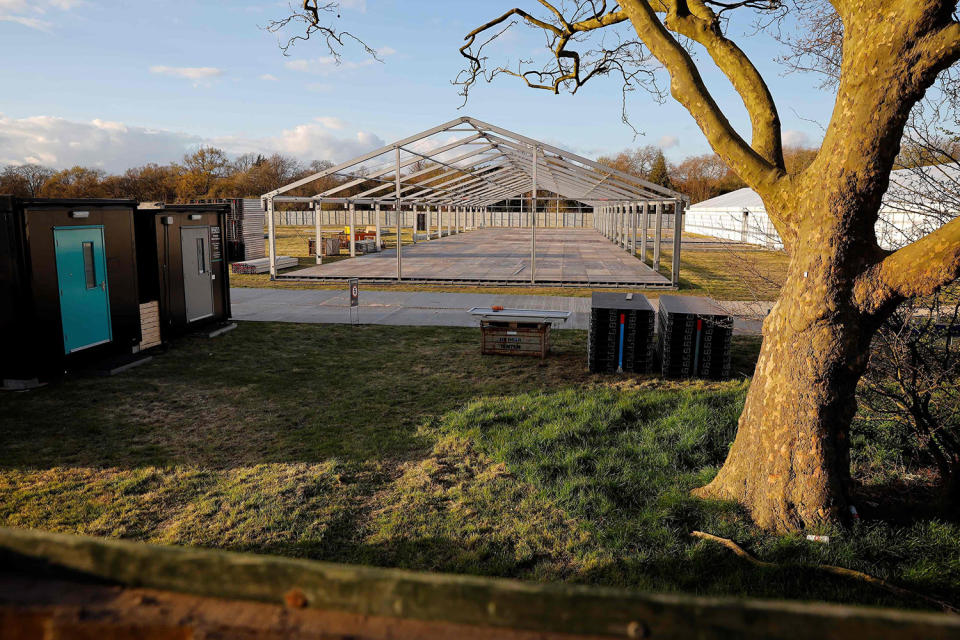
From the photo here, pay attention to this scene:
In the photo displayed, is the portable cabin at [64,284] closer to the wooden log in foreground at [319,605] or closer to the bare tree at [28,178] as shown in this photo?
the wooden log in foreground at [319,605]

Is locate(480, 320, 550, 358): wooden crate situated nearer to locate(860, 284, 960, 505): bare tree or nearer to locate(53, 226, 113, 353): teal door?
locate(860, 284, 960, 505): bare tree

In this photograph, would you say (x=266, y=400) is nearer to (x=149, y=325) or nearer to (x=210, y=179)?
(x=149, y=325)

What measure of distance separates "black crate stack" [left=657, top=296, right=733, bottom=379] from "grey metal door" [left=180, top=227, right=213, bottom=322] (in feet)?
27.3

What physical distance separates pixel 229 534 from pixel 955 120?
6449 millimetres

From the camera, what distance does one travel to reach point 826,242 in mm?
4293

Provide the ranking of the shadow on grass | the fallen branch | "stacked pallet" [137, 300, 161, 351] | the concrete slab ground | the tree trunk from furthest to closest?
the concrete slab ground < "stacked pallet" [137, 300, 161, 351] < the shadow on grass < the tree trunk < the fallen branch

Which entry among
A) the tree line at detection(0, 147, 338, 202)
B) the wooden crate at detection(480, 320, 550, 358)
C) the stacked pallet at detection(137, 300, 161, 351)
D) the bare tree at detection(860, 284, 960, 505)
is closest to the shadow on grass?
the wooden crate at detection(480, 320, 550, 358)

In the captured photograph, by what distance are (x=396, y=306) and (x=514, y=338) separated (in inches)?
225

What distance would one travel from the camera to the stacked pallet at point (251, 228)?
2548cm

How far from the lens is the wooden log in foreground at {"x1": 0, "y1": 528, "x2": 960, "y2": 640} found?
3.81 ft

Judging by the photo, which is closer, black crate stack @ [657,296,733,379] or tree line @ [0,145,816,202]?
black crate stack @ [657,296,733,379]

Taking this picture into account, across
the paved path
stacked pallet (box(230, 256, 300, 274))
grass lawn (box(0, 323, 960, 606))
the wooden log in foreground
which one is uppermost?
the wooden log in foreground

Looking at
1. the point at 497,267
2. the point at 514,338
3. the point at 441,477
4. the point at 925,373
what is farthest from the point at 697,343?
the point at 497,267

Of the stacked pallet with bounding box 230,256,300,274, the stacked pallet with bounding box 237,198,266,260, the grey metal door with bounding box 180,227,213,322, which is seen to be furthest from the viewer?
the stacked pallet with bounding box 237,198,266,260
